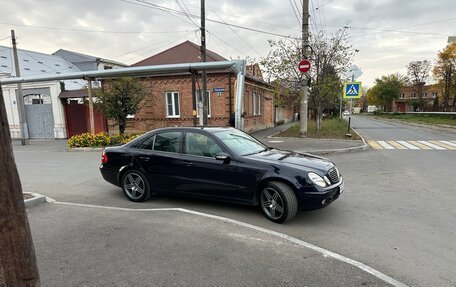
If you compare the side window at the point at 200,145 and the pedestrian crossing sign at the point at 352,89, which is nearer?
the side window at the point at 200,145

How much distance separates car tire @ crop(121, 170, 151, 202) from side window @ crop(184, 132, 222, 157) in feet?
3.74

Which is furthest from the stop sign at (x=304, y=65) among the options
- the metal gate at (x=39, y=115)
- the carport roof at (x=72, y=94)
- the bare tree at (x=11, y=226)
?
the metal gate at (x=39, y=115)

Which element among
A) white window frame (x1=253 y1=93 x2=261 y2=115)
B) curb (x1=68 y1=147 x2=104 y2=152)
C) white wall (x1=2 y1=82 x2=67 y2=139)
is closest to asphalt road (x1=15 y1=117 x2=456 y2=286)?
curb (x1=68 y1=147 x2=104 y2=152)

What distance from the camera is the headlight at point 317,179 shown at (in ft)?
14.2

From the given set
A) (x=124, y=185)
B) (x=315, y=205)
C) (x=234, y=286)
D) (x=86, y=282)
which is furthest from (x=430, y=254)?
(x=124, y=185)

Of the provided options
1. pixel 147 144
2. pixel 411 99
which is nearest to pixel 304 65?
pixel 147 144

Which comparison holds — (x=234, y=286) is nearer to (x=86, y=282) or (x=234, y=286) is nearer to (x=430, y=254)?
(x=86, y=282)

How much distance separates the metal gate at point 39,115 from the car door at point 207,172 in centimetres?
1962

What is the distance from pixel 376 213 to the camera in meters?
4.81

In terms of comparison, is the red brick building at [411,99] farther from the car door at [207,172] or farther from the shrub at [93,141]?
the car door at [207,172]

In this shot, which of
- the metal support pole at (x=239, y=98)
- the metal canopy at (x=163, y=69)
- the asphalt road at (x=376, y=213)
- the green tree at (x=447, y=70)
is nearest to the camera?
the asphalt road at (x=376, y=213)

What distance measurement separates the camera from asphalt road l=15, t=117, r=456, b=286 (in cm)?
330

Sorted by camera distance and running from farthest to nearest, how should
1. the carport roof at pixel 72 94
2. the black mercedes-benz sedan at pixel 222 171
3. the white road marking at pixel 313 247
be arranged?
1. the carport roof at pixel 72 94
2. the black mercedes-benz sedan at pixel 222 171
3. the white road marking at pixel 313 247

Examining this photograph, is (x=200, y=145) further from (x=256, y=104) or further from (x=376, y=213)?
(x=256, y=104)
